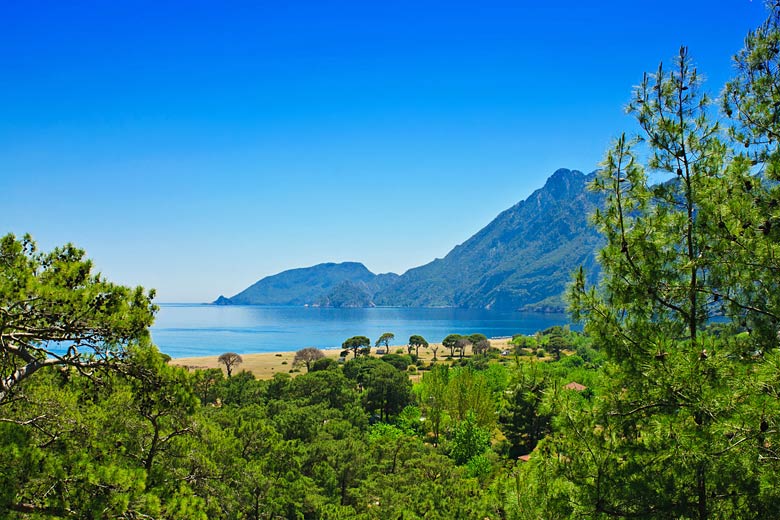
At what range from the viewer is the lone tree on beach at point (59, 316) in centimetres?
533

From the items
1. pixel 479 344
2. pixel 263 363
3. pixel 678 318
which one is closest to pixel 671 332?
pixel 678 318

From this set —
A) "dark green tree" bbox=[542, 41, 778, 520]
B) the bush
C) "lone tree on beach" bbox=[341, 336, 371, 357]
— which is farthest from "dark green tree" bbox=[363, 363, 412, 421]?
"lone tree on beach" bbox=[341, 336, 371, 357]

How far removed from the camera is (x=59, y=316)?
5664 mm

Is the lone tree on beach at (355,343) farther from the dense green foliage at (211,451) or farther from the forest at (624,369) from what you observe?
the forest at (624,369)

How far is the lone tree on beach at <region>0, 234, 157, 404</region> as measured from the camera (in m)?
5.33

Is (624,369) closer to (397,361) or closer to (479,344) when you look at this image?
(397,361)

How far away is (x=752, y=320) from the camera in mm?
5648

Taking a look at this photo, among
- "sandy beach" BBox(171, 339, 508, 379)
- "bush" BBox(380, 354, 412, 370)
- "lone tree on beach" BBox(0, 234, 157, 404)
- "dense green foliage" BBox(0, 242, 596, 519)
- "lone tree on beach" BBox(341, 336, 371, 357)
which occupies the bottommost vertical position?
"sandy beach" BBox(171, 339, 508, 379)

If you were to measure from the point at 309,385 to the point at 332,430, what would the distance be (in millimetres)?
8731

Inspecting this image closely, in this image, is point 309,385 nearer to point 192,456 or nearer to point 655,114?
point 192,456

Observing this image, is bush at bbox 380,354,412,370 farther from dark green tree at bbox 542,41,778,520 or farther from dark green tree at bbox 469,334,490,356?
dark green tree at bbox 542,41,778,520

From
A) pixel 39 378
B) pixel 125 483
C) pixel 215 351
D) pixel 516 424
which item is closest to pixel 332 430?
pixel 516 424

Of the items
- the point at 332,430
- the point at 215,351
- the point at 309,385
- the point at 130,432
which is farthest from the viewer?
the point at 215,351

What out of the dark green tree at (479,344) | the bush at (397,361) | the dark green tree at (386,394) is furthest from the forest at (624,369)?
the dark green tree at (479,344)
